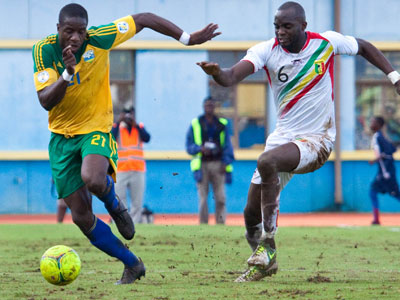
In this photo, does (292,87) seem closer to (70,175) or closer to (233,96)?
(70,175)

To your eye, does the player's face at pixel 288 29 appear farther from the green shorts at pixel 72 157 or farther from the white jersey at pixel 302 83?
the green shorts at pixel 72 157

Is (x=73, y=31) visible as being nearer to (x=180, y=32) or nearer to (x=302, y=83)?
(x=180, y=32)

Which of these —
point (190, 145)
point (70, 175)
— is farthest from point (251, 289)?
point (190, 145)

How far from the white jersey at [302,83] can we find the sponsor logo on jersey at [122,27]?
3.62ft

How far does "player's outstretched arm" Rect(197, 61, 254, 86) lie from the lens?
6.80 meters

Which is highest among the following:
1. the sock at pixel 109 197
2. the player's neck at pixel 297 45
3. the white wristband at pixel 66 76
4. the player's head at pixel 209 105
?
the player's neck at pixel 297 45

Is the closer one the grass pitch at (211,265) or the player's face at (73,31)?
the grass pitch at (211,265)

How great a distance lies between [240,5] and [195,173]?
24.6ft

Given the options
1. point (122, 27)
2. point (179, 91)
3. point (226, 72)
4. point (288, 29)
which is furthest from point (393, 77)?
point (179, 91)

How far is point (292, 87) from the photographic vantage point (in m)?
7.66

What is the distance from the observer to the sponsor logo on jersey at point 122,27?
765 cm

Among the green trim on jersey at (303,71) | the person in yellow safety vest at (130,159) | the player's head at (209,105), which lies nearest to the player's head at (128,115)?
the person in yellow safety vest at (130,159)

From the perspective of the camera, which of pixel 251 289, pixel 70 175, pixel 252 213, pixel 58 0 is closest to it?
pixel 251 289

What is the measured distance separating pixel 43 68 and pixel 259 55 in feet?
6.18
